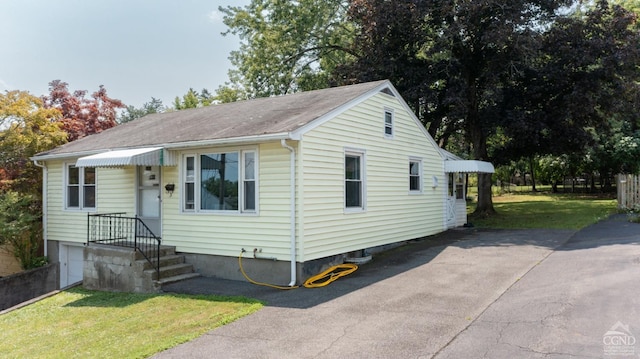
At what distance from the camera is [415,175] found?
43.3ft

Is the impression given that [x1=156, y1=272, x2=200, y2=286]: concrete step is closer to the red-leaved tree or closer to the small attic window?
the small attic window

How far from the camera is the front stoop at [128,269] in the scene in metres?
8.90

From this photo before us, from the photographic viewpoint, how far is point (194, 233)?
9875 mm

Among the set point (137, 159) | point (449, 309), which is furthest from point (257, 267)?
point (449, 309)

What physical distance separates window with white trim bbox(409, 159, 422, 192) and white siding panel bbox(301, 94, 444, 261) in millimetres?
195

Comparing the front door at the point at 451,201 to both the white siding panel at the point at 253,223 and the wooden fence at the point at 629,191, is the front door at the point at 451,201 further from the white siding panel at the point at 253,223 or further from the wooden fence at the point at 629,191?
the white siding panel at the point at 253,223

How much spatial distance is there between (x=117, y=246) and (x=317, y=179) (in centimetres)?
517

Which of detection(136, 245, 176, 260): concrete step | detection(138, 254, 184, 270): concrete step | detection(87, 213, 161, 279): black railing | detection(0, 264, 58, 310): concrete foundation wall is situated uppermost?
detection(87, 213, 161, 279): black railing

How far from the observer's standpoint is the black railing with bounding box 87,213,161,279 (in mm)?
10328

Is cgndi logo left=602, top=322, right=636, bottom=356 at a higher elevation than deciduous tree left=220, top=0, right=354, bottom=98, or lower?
lower

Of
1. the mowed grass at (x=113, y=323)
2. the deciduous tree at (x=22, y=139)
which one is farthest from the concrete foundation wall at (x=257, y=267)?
the deciduous tree at (x=22, y=139)

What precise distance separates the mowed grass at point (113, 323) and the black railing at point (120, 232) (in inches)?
63.9

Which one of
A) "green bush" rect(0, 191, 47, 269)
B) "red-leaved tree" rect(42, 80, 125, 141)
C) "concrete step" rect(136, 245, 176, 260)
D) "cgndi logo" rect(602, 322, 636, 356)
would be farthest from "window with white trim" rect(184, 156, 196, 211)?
"red-leaved tree" rect(42, 80, 125, 141)

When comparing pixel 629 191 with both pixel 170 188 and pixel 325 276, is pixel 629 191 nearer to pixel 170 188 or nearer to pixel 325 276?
pixel 325 276
